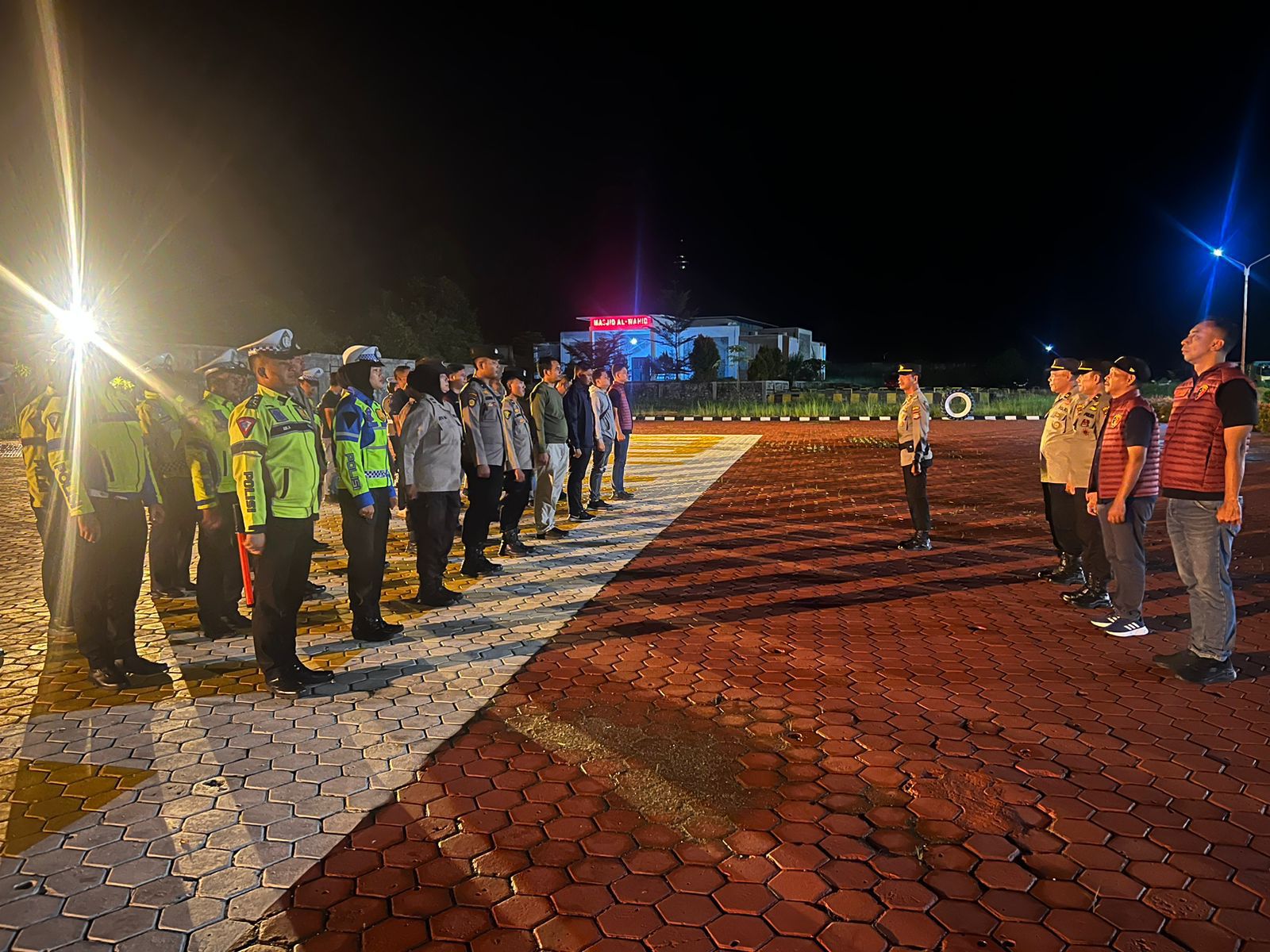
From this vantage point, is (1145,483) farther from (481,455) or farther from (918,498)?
(481,455)

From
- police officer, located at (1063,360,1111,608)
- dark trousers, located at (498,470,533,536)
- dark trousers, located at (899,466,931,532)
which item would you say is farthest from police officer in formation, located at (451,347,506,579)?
police officer, located at (1063,360,1111,608)

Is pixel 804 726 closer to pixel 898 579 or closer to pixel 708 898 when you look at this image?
pixel 708 898

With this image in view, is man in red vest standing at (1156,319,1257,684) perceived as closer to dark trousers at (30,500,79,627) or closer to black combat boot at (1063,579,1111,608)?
black combat boot at (1063,579,1111,608)

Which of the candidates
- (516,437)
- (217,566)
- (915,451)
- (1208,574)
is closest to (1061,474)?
(915,451)

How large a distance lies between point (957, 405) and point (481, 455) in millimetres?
29968

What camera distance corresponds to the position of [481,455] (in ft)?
25.3

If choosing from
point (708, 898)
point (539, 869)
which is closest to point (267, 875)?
point (539, 869)

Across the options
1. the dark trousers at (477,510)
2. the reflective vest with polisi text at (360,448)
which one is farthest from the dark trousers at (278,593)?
the dark trousers at (477,510)

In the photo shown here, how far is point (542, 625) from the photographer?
6.04 m

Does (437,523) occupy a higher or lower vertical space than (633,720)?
higher

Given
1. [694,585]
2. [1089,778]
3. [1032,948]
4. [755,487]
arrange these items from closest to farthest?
1. [1032,948]
2. [1089,778]
3. [694,585]
4. [755,487]

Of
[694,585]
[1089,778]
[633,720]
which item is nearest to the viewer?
[1089,778]

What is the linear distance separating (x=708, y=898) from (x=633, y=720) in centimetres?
152

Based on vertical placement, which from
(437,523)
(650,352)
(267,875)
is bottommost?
(267,875)
